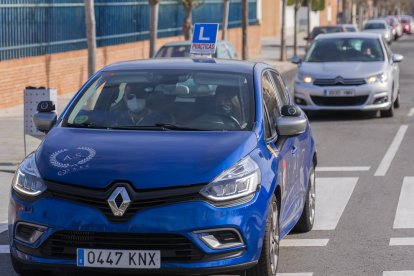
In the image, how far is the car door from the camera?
8.00 metres

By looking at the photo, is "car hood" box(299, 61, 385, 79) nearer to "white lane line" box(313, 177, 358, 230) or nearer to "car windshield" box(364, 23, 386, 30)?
"white lane line" box(313, 177, 358, 230)

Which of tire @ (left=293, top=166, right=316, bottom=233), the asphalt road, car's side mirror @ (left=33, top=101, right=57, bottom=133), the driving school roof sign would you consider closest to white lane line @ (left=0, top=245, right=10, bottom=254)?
the asphalt road

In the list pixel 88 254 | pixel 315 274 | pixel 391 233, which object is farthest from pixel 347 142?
pixel 88 254

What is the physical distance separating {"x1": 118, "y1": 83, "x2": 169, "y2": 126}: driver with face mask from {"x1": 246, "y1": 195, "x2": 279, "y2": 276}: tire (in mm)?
1085

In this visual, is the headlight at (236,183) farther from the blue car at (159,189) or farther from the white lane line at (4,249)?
the white lane line at (4,249)

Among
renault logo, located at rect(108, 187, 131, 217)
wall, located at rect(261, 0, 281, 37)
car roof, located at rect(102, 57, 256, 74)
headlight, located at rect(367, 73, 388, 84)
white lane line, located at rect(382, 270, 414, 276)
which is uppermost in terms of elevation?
car roof, located at rect(102, 57, 256, 74)

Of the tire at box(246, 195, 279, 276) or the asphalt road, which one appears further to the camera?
the asphalt road

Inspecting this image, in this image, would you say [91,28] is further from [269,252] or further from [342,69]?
[269,252]

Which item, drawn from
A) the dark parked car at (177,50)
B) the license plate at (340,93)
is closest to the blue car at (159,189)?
the license plate at (340,93)

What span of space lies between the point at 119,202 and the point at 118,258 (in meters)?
0.34

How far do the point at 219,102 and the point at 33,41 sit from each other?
1793 centimetres

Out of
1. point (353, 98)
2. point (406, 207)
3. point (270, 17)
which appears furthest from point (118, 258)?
point (270, 17)

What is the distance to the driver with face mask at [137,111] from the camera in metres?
8.09

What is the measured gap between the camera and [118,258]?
6.89 metres
